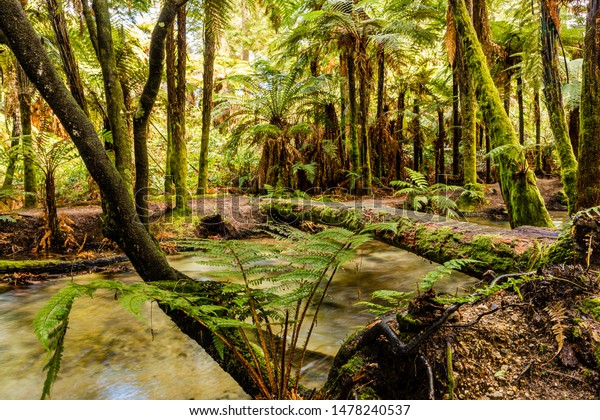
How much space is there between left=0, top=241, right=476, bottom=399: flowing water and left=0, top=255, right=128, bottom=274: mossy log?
0.46 ft

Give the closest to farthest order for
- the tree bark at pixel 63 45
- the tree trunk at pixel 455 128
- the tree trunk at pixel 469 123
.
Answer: the tree bark at pixel 63 45
the tree trunk at pixel 469 123
the tree trunk at pixel 455 128

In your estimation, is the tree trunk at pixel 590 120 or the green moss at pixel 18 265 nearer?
the tree trunk at pixel 590 120

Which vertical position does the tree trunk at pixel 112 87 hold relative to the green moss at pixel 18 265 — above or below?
above

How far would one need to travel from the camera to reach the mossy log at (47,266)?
399cm

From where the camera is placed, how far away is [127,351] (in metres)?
2.70

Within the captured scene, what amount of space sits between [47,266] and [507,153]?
221 inches

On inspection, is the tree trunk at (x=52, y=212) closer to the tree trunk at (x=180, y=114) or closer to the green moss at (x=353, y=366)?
the tree trunk at (x=180, y=114)

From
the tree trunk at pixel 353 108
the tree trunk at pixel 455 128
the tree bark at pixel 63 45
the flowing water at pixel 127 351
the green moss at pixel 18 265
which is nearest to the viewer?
the flowing water at pixel 127 351

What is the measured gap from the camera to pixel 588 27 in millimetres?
2693

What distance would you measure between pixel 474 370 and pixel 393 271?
3426 millimetres

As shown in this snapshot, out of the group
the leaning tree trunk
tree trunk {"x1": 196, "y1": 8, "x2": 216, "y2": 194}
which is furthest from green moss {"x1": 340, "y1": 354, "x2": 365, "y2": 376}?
tree trunk {"x1": 196, "y1": 8, "x2": 216, "y2": 194}

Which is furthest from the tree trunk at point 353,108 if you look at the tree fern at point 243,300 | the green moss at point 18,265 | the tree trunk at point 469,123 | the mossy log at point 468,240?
the tree fern at point 243,300

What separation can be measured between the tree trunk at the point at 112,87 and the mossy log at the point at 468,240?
2427 mm
